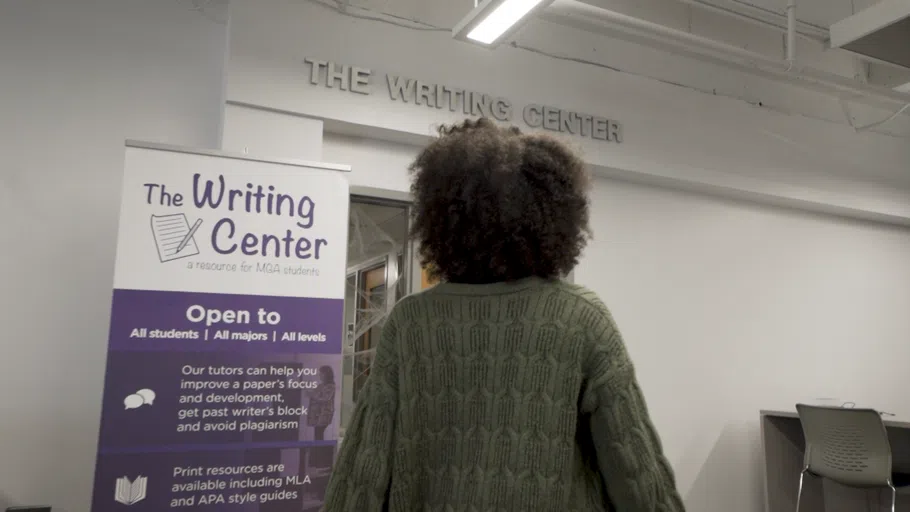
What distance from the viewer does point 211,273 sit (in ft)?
8.10

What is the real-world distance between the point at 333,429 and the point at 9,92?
195 centimetres

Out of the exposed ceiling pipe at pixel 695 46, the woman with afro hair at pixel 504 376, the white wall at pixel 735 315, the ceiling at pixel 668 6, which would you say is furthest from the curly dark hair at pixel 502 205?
the white wall at pixel 735 315

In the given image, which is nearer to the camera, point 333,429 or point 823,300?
point 333,429

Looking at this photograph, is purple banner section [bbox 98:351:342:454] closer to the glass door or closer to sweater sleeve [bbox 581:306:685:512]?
the glass door

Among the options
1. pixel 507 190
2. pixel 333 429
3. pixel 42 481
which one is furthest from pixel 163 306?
pixel 507 190

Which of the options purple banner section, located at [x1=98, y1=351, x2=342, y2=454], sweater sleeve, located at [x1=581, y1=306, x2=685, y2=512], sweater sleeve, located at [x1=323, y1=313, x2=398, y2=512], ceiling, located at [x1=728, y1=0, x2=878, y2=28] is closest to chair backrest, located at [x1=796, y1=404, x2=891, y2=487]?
ceiling, located at [x1=728, y1=0, x2=878, y2=28]

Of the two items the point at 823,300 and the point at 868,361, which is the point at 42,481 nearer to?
the point at 823,300

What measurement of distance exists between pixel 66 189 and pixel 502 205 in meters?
2.52

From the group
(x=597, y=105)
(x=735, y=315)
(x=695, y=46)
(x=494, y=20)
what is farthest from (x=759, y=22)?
(x=494, y=20)

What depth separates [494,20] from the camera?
2754 millimetres

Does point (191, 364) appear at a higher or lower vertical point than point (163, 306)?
lower

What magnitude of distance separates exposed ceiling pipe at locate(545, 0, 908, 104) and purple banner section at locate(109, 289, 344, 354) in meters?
1.71

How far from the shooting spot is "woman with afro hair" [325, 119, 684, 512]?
0.99 meters

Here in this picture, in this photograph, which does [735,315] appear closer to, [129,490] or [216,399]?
[216,399]
